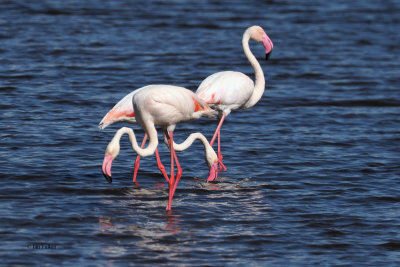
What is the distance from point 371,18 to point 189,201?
649 inches

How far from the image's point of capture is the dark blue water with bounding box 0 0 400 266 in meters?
8.10

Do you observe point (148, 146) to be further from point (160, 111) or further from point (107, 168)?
point (107, 168)

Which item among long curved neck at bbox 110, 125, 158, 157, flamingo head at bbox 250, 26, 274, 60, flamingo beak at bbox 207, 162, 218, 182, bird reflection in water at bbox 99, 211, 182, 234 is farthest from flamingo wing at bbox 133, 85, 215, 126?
flamingo head at bbox 250, 26, 274, 60

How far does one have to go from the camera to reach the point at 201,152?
11781 millimetres

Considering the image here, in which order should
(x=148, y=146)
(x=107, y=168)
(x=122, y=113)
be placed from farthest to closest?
1. (x=122, y=113)
2. (x=148, y=146)
3. (x=107, y=168)

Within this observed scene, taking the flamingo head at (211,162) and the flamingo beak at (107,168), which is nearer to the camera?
the flamingo beak at (107,168)

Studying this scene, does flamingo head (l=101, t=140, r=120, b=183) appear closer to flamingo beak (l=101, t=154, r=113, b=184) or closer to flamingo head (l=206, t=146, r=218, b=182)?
flamingo beak (l=101, t=154, r=113, b=184)

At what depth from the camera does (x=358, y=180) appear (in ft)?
34.3

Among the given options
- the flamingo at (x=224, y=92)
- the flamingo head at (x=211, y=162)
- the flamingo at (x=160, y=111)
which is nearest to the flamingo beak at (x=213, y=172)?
the flamingo head at (x=211, y=162)

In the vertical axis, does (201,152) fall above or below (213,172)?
below

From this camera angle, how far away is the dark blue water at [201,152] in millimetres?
8102

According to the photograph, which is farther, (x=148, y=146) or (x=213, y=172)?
(x=213, y=172)

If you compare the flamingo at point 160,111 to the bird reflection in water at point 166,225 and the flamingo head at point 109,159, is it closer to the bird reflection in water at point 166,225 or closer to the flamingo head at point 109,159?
the flamingo head at point 109,159

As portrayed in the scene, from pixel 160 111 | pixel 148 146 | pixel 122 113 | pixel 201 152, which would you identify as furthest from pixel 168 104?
pixel 201 152
